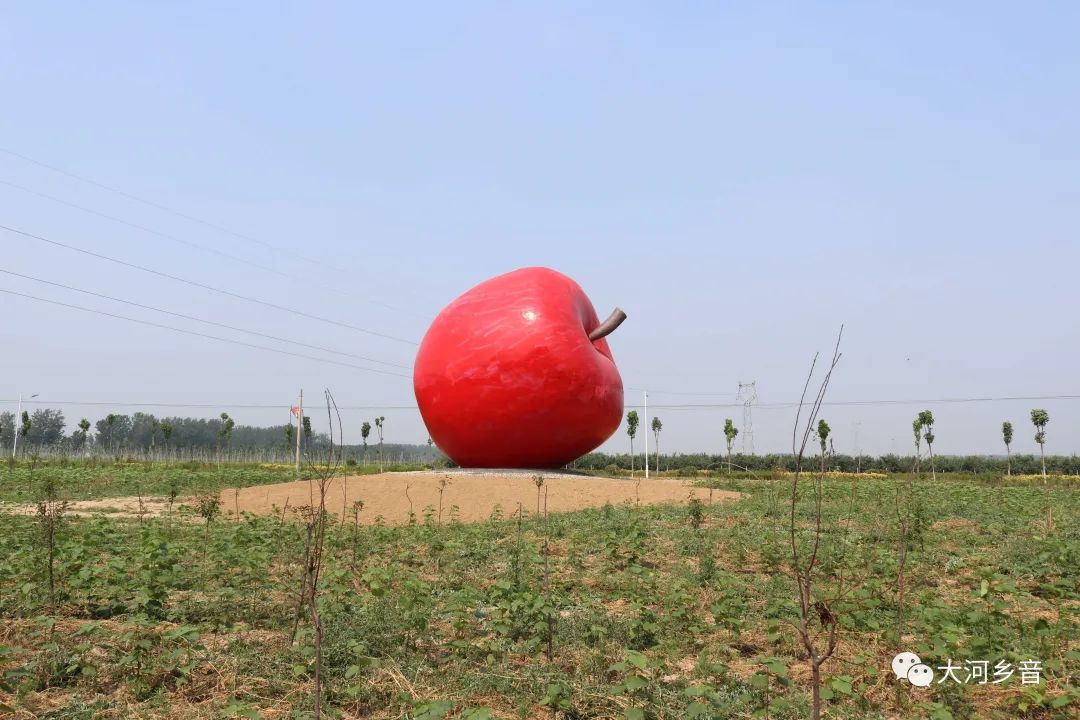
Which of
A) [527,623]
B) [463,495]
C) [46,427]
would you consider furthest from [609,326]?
[46,427]

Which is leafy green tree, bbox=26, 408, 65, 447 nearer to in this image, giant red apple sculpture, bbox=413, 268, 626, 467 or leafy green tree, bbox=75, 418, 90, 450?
leafy green tree, bbox=75, 418, 90, 450

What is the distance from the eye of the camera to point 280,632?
5879mm

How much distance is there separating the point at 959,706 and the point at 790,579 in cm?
326

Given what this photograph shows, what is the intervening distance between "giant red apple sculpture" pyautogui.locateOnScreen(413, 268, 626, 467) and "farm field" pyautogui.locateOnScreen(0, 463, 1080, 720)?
358 inches

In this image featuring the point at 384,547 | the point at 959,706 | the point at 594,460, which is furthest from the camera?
the point at 594,460

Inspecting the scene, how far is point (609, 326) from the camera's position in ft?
→ 73.5

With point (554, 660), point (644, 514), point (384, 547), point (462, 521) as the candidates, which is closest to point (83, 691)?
point (554, 660)

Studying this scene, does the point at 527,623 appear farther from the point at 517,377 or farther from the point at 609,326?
the point at 609,326

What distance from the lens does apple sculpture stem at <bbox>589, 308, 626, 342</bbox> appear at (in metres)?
22.3

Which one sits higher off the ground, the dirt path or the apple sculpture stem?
the apple sculpture stem

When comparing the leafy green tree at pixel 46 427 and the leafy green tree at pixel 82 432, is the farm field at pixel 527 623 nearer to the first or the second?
the leafy green tree at pixel 82 432

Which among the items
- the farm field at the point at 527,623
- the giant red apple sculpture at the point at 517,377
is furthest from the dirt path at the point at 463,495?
the farm field at the point at 527,623

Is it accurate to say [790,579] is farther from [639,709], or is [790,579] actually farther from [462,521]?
[462,521]

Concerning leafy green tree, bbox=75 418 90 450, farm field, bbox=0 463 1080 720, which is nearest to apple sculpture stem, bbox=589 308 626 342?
farm field, bbox=0 463 1080 720
